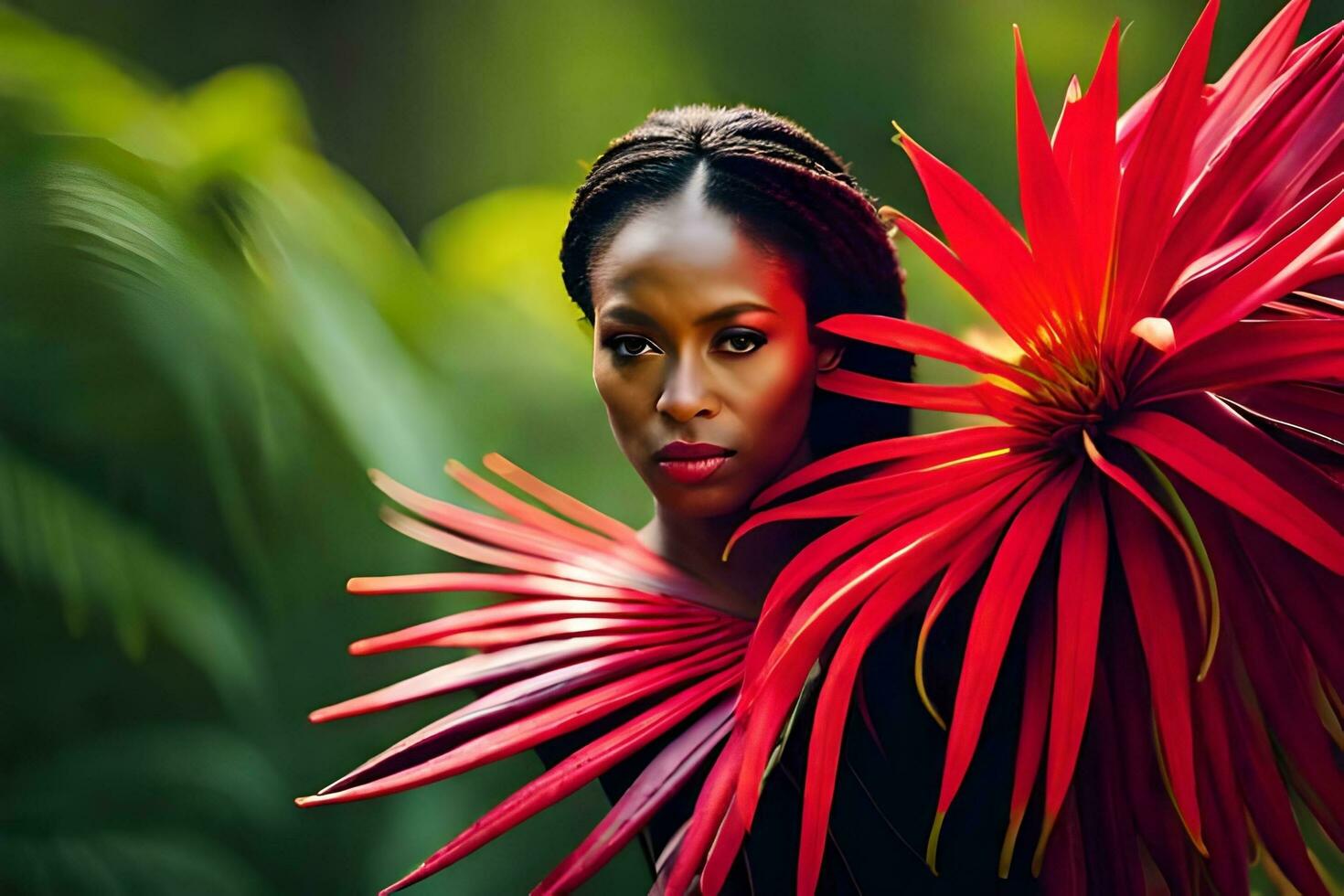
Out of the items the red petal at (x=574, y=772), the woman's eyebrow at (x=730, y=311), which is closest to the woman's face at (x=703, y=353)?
the woman's eyebrow at (x=730, y=311)

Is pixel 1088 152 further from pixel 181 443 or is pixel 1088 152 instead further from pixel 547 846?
pixel 181 443

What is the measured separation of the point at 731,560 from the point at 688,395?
130mm

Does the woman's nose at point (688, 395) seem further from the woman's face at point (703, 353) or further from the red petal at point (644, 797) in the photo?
the red petal at point (644, 797)

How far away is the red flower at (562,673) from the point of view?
→ 0.59m

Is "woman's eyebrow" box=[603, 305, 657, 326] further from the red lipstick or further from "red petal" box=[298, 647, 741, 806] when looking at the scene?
"red petal" box=[298, 647, 741, 806]

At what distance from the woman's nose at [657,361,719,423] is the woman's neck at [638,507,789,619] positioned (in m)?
0.08

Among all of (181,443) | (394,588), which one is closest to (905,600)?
(394,588)

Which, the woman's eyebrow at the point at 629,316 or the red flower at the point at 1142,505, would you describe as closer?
the red flower at the point at 1142,505

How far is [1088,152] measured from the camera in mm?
519

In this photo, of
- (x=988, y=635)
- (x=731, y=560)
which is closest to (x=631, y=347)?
(x=731, y=560)

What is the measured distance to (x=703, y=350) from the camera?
61cm

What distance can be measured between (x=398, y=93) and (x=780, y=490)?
54cm

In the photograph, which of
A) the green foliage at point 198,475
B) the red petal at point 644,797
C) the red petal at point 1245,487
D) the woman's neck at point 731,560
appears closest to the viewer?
the red petal at point 1245,487

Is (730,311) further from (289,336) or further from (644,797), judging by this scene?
(289,336)
